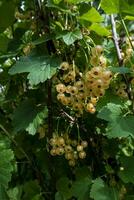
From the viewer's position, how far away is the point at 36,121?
1572mm

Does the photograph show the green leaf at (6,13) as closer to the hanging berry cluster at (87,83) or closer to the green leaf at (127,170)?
the hanging berry cluster at (87,83)

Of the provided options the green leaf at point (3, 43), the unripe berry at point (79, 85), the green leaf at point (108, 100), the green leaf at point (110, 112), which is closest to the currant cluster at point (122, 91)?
the green leaf at point (108, 100)

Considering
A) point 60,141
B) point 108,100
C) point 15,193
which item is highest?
point 108,100

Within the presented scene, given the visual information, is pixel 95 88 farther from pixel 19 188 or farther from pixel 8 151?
pixel 19 188

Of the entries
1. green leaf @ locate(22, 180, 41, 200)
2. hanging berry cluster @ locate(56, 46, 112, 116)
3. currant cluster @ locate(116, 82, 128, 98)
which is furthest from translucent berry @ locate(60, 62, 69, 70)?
green leaf @ locate(22, 180, 41, 200)

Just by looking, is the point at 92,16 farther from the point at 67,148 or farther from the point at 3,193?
the point at 3,193

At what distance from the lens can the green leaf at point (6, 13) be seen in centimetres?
169

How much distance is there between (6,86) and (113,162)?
1.59ft

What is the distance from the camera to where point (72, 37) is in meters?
1.42

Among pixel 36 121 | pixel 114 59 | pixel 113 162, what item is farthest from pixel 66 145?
pixel 114 59

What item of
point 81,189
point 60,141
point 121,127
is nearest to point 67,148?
point 60,141

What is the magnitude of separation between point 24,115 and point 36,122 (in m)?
0.07

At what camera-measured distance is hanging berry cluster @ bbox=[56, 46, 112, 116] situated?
4.48ft

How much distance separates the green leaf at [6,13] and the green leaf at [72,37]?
0.35 metres
